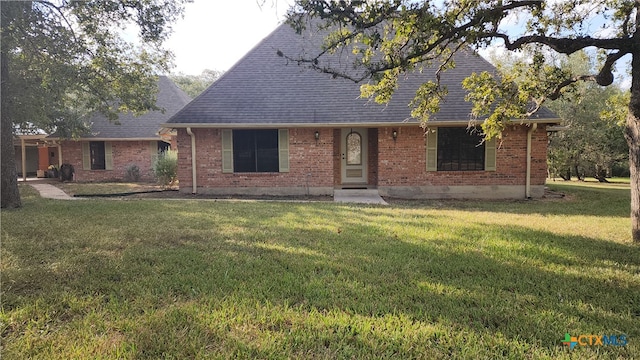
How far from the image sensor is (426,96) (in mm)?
7242

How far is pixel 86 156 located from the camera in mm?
18312

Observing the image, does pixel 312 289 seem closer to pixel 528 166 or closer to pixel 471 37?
pixel 471 37

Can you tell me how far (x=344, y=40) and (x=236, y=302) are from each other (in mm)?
4374

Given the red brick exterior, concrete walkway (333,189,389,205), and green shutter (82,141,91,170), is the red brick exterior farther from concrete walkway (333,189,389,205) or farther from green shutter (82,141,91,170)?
green shutter (82,141,91,170)

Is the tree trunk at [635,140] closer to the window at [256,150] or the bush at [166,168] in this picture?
the window at [256,150]

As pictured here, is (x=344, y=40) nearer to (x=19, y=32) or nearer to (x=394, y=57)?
(x=394, y=57)

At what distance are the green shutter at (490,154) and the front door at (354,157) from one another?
13.7 ft

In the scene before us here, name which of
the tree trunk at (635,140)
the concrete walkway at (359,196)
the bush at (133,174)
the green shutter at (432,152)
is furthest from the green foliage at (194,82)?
the tree trunk at (635,140)

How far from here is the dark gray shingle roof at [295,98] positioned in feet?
37.2

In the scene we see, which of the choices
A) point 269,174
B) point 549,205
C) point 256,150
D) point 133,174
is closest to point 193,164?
point 256,150

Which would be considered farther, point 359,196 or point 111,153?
point 111,153

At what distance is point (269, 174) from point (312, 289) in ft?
28.7

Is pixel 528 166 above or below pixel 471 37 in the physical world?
below

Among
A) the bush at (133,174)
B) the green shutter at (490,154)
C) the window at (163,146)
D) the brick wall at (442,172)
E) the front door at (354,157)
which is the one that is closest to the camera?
the brick wall at (442,172)
